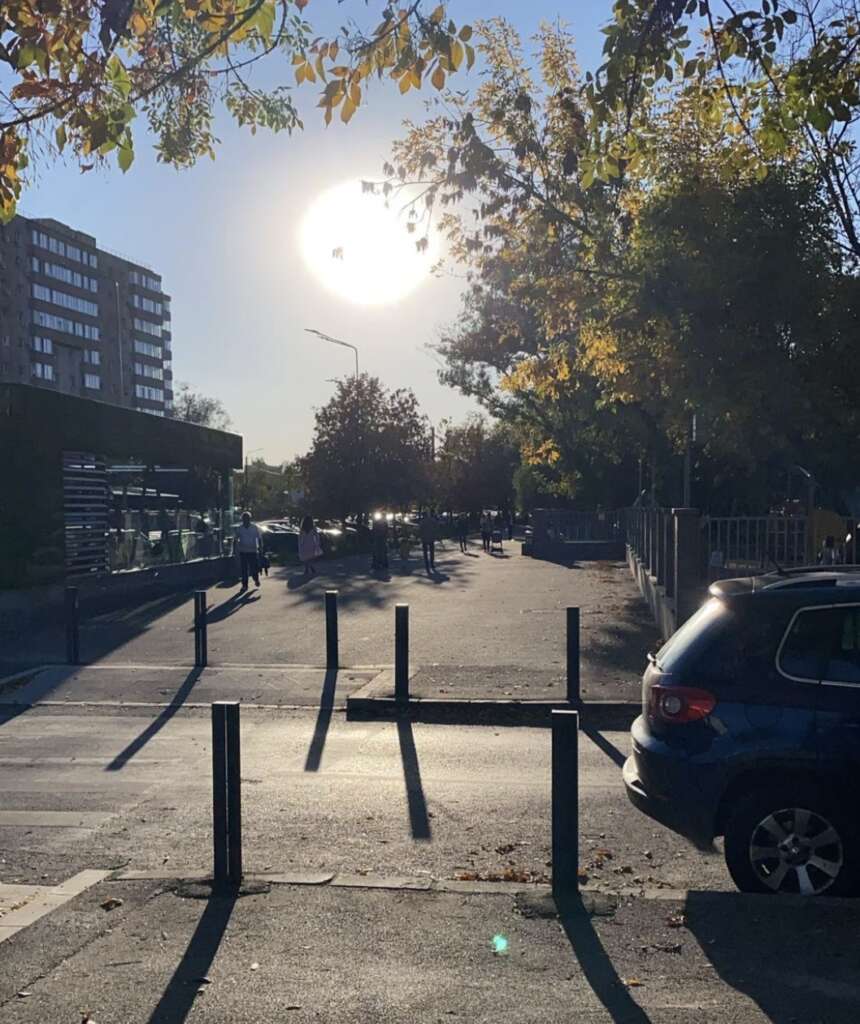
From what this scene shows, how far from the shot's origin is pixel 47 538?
20.5 meters

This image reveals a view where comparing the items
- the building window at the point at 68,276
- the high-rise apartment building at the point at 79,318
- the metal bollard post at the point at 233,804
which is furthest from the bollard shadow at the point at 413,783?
the building window at the point at 68,276

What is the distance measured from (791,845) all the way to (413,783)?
3766 mm

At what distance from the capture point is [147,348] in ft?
Answer: 447

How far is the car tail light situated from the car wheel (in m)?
0.45

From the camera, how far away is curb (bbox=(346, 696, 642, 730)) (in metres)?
11.7

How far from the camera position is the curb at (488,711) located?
460 inches

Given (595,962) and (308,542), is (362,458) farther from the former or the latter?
(595,962)

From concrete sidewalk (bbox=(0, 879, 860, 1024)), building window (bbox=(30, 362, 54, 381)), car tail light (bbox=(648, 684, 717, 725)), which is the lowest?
concrete sidewalk (bbox=(0, 879, 860, 1024))

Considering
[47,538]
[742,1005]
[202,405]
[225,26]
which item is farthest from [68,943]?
[202,405]

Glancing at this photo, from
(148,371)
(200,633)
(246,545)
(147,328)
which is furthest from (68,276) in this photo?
(200,633)

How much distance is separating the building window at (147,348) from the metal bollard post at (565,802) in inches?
5222

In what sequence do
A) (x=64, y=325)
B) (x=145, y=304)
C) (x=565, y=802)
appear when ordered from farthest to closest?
(x=145, y=304) → (x=64, y=325) → (x=565, y=802)

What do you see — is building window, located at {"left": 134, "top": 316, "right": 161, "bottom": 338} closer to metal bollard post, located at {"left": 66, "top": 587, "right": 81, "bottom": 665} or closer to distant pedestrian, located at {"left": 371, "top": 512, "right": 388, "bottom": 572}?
distant pedestrian, located at {"left": 371, "top": 512, "right": 388, "bottom": 572}

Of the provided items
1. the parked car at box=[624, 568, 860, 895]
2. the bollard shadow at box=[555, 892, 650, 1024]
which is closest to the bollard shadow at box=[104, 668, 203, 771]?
the bollard shadow at box=[555, 892, 650, 1024]
